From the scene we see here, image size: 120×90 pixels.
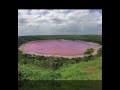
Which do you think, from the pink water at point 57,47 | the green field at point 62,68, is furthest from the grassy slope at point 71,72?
the pink water at point 57,47

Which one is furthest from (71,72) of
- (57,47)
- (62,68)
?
(57,47)

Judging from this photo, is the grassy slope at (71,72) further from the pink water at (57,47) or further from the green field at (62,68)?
the pink water at (57,47)

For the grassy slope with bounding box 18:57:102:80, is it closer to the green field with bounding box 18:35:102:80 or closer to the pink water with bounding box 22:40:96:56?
the green field with bounding box 18:35:102:80
